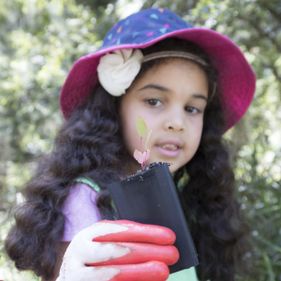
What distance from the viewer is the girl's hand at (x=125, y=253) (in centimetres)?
90

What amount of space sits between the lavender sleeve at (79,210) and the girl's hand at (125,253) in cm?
44

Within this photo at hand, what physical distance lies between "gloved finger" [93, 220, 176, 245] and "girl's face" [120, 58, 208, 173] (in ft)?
2.01

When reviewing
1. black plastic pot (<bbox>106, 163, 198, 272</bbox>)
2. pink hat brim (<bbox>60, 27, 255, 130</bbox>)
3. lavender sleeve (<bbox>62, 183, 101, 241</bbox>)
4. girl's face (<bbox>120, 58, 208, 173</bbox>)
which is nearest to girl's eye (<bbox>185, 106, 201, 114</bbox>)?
girl's face (<bbox>120, 58, 208, 173</bbox>)

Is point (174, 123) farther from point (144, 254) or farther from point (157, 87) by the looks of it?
point (144, 254)

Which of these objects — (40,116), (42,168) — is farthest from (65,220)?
(40,116)

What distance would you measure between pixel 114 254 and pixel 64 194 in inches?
21.5

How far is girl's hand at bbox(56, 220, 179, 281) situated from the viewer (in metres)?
0.90

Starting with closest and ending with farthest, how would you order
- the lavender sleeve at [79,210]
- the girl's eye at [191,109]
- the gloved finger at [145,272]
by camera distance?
the gloved finger at [145,272] < the lavender sleeve at [79,210] < the girl's eye at [191,109]

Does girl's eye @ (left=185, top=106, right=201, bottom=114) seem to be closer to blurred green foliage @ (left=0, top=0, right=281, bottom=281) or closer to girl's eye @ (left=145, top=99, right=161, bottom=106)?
girl's eye @ (left=145, top=99, right=161, bottom=106)

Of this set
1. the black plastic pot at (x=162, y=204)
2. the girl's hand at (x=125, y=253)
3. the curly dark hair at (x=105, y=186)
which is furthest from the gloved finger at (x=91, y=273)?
the curly dark hair at (x=105, y=186)

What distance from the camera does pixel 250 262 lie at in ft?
6.91

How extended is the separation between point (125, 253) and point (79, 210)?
0.53 m

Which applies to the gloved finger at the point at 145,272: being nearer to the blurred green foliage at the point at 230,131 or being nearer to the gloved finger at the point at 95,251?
the gloved finger at the point at 95,251

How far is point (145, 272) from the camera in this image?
35.1 inches
